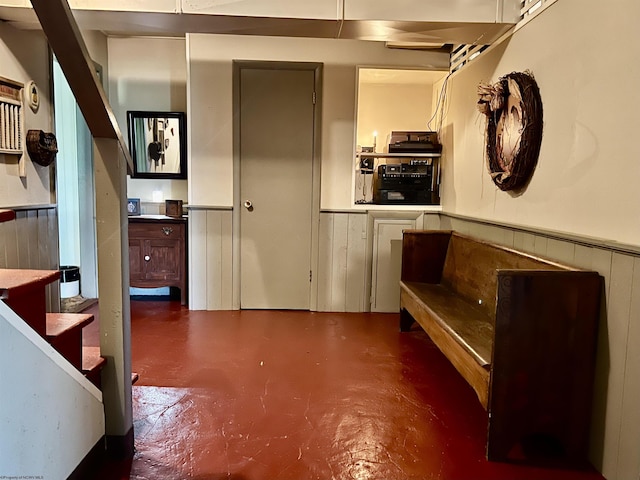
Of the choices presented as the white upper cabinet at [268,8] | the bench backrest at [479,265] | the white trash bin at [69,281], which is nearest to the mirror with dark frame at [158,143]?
the white trash bin at [69,281]

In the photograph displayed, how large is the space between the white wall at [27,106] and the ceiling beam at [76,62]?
1897mm

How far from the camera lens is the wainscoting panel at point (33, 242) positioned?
123 inches

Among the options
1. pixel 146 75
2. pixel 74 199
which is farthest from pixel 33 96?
pixel 146 75

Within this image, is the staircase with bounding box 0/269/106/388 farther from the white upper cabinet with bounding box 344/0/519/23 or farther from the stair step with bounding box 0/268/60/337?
the white upper cabinet with bounding box 344/0/519/23

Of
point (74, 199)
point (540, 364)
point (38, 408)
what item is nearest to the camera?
point (38, 408)

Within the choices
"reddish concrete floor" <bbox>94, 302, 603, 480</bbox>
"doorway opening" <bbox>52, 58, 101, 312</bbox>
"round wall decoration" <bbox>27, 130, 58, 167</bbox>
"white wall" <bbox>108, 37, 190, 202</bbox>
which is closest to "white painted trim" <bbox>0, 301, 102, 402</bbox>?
"reddish concrete floor" <bbox>94, 302, 603, 480</bbox>

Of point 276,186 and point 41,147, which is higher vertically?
point 41,147

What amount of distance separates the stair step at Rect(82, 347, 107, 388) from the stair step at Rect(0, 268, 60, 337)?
0.79 feet

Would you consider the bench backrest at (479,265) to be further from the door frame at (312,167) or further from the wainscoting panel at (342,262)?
the door frame at (312,167)

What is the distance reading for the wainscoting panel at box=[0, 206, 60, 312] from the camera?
3.12 metres

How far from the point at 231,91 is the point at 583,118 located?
2.91m

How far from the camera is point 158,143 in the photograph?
458cm

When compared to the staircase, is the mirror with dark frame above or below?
above

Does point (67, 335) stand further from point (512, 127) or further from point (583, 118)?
point (512, 127)
